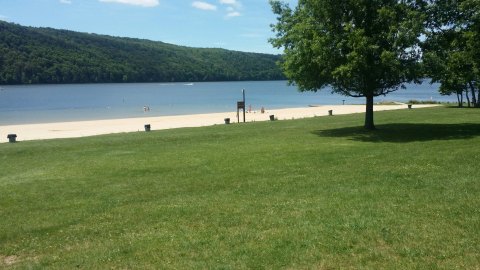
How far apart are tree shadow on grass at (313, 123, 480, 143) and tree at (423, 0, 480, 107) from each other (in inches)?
87.2

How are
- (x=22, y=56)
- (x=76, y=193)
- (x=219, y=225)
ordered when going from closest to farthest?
1. (x=219, y=225)
2. (x=76, y=193)
3. (x=22, y=56)

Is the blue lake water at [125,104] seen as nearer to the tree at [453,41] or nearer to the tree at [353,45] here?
the tree at [353,45]

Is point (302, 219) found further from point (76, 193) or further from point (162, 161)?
point (162, 161)

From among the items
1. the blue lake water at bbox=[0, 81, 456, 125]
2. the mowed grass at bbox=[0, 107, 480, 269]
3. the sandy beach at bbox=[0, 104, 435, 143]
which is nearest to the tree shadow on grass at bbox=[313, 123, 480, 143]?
the mowed grass at bbox=[0, 107, 480, 269]

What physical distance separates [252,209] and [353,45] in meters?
11.5

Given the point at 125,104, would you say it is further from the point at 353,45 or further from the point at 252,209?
the point at 252,209

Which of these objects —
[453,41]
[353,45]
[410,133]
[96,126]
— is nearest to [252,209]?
[353,45]

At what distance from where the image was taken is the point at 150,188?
1103cm

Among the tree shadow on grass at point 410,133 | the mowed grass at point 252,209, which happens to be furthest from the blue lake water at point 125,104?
the mowed grass at point 252,209

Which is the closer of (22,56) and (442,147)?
(442,147)

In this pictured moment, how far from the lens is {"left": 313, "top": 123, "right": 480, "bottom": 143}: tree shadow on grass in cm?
1761

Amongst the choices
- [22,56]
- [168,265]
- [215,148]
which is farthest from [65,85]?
[168,265]

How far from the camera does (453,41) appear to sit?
1922cm

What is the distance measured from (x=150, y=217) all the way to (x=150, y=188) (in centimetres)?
279
